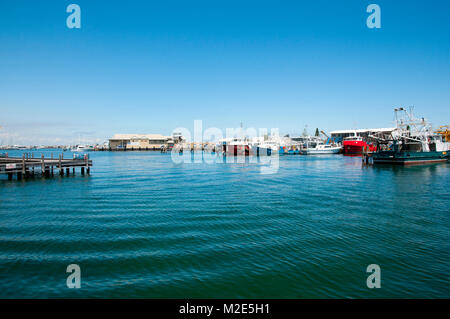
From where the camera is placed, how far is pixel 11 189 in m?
26.0

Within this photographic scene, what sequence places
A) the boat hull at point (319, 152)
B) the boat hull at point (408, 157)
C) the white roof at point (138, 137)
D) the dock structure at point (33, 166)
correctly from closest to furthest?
the dock structure at point (33, 166) → the boat hull at point (408, 157) → the boat hull at point (319, 152) → the white roof at point (138, 137)

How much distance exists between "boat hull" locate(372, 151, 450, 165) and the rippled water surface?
1196 inches

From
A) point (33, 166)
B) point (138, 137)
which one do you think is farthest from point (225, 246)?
point (138, 137)

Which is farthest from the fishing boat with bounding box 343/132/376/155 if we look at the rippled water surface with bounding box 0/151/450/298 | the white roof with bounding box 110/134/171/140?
the white roof with bounding box 110/134/171/140

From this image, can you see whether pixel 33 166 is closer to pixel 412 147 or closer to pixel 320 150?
pixel 412 147

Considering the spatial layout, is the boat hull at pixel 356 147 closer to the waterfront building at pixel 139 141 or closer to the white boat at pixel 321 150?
the white boat at pixel 321 150

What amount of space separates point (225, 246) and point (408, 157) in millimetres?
49650

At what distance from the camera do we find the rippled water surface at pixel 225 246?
855 centimetres

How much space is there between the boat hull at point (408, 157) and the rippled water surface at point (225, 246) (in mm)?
30376

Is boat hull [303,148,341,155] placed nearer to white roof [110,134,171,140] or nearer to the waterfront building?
the waterfront building

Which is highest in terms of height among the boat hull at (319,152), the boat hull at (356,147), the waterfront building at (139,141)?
the waterfront building at (139,141)

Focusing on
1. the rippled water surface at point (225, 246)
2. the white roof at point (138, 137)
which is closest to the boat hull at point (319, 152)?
the rippled water surface at point (225, 246)
